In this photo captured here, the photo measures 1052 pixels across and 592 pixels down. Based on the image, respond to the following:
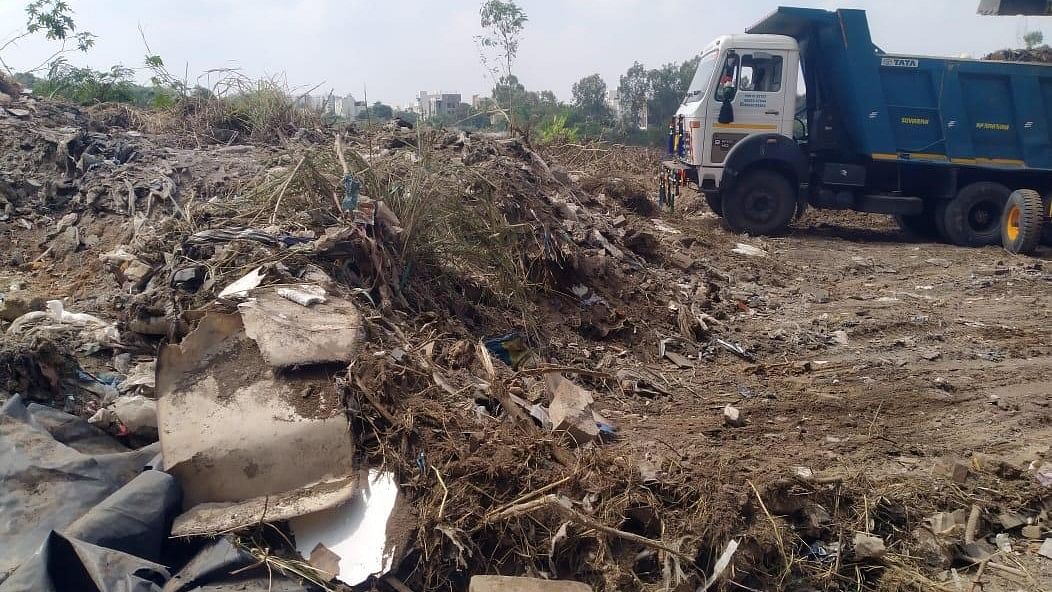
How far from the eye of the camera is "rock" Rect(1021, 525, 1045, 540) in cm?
291

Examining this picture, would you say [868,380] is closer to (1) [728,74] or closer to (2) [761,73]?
(1) [728,74]

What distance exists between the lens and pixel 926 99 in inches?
347

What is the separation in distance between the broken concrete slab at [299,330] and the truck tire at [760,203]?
684 centimetres

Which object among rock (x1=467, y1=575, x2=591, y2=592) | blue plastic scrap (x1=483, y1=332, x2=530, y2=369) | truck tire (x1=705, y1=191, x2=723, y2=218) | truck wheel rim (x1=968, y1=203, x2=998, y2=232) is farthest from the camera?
truck tire (x1=705, y1=191, x2=723, y2=218)

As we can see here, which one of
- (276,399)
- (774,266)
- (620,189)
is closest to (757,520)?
(276,399)

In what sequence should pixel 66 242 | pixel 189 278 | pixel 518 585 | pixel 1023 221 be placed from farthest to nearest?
1. pixel 1023 221
2. pixel 66 242
3. pixel 189 278
4. pixel 518 585

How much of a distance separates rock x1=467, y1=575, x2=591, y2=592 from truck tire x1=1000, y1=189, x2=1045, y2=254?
8.20 m

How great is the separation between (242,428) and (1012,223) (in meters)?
9.21

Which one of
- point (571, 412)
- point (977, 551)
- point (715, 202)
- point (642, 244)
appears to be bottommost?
point (977, 551)

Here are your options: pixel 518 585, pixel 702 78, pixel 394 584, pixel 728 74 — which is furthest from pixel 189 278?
pixel 702 78

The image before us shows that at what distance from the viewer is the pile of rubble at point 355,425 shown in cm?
247

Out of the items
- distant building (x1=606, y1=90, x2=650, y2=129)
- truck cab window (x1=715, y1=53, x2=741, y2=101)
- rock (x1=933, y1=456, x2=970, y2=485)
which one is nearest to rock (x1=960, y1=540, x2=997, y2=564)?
rock (x1=933, y1=456, x2=970, y2=485)

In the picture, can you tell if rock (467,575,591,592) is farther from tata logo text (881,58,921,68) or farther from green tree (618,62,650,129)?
green tree (618,62,650,129)

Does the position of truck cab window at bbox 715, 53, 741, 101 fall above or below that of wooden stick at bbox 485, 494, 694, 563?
above
